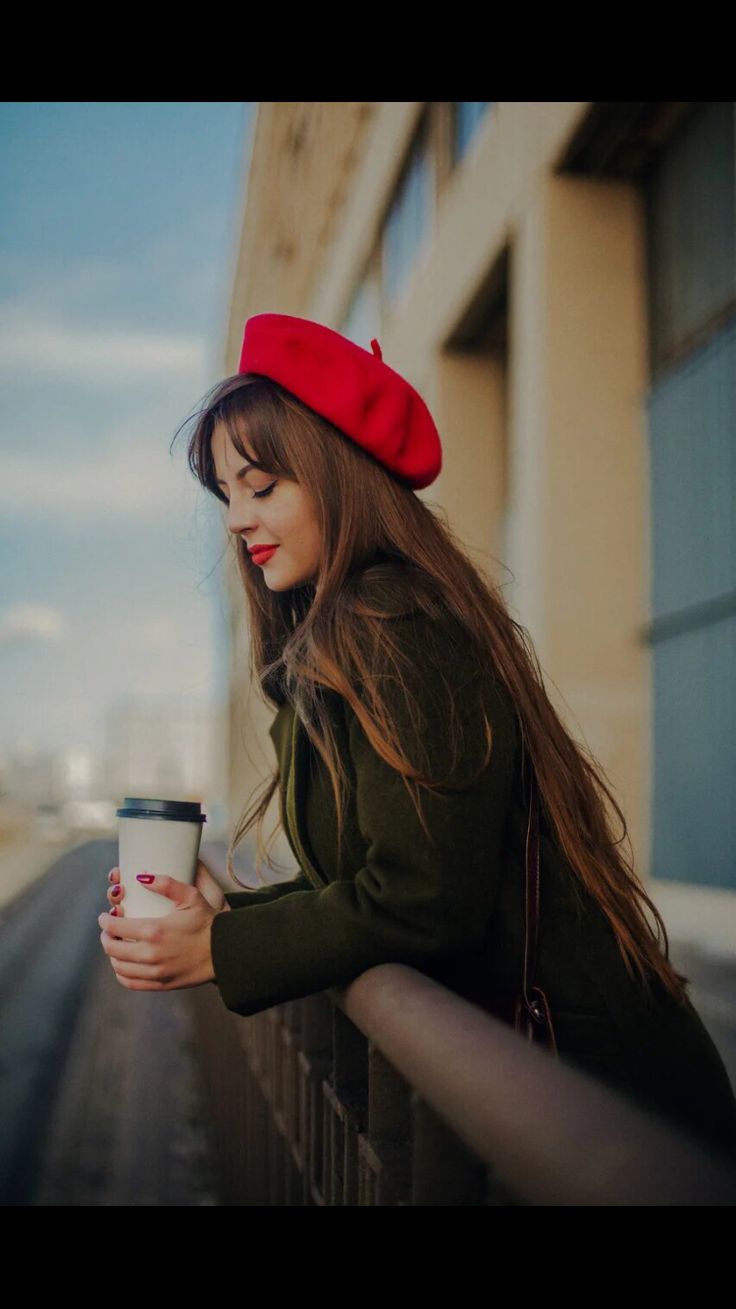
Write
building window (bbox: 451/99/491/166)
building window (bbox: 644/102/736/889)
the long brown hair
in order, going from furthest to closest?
building window (bbox: 451/99/491/166), building window (bbox: 644/102/736/889), the long brown hair

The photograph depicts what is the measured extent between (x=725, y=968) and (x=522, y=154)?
4.65 metres

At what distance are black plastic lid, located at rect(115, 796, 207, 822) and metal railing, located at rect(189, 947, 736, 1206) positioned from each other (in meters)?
0.29

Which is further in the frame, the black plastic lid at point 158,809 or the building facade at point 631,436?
the building facade at point 631,436

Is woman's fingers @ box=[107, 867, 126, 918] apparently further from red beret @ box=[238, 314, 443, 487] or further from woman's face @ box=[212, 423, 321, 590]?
red beret @ box=[238, 314, 443, 487]

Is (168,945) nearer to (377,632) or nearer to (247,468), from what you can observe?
(377,632)

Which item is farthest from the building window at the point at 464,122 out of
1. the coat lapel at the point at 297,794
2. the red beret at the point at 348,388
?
the coat lapel at the point at 297,794

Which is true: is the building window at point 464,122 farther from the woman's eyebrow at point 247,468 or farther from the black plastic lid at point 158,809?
the black plastic lid at point 158,809

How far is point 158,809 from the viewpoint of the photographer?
4.87ft

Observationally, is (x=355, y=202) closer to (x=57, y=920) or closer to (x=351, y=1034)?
(x=57, y=920)

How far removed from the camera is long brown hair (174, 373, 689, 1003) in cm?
146

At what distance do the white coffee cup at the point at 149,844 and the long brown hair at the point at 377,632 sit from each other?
7.9 inches

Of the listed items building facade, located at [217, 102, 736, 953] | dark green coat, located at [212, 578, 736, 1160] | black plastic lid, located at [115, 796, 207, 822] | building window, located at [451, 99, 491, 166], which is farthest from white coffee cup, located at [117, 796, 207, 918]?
building window, located at [451, 99, 491, 166]

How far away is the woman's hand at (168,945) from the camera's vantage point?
143cm
